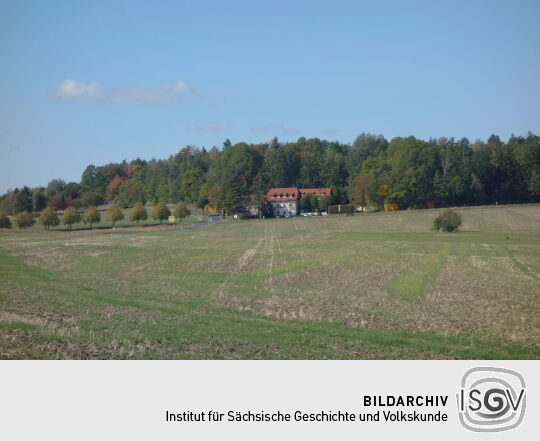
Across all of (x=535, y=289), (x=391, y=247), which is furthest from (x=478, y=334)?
(x=391, y=247)

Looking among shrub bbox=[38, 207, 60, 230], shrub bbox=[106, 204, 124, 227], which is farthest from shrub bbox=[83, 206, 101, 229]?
shrub bbox=[38, 207, 60, 230]

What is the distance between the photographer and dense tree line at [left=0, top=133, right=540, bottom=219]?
121 meters

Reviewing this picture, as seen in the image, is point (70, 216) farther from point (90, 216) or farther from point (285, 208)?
point (285, 208)

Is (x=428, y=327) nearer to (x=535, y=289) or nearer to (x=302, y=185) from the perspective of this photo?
(x=535, y=289)

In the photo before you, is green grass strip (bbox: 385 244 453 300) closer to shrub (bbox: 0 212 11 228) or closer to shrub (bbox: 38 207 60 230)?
shrub (bbox: 0 212 11 228)

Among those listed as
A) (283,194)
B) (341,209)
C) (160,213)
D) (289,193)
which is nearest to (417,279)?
(160,213)

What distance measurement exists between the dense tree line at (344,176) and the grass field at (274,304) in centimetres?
5718

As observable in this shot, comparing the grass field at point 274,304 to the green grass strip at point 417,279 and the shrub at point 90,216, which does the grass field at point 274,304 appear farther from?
the shrub at point 90,216

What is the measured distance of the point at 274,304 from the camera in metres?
22.2

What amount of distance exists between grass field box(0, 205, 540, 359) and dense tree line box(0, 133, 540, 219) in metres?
57.2

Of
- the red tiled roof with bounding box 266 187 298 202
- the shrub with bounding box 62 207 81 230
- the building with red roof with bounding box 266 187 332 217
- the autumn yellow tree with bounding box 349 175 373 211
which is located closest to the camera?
the shrub with bounding box 62 207 81 230

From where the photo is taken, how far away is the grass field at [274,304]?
1464cm
